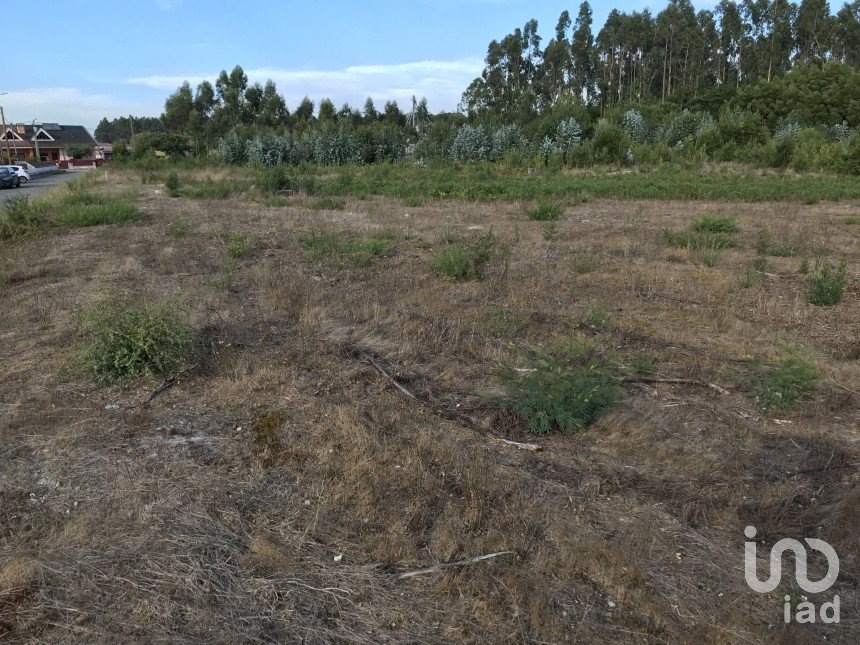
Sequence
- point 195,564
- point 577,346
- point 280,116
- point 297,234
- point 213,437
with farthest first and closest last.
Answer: point 280,116 → point 297,234 → point 577,346 → point 213,437 → point 195,564

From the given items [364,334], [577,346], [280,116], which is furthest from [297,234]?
[280,116]

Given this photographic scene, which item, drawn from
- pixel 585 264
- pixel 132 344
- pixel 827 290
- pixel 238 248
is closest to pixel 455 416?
pixel 132 344

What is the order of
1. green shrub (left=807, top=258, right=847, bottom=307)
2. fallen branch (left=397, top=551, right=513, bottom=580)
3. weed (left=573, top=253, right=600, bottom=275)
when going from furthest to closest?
weed (left=573, top=253, right=600, bottom=275) < green shrub (left=807, top=258, right=847, bottom=307) < fallen branch (left=397, top=551, right=513, bottom=580)

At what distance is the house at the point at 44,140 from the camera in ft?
230

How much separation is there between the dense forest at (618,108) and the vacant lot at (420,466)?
817 inches

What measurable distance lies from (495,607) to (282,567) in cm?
102

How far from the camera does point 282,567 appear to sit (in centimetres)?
303

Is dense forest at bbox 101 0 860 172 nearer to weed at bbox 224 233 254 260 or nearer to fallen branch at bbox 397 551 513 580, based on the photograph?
weed at bbox 224 233 254 260

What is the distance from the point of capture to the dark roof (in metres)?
76.1

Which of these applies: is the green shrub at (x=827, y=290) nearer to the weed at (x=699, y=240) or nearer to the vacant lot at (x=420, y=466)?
the vacant lot at (x=420, y=466)

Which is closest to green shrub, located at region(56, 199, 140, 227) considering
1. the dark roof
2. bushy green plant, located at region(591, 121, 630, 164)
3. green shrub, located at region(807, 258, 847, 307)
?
green shrub, located at region(807, 258, 847, 307)

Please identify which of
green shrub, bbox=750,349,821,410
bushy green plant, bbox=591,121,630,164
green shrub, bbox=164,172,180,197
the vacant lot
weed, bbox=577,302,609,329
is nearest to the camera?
the vacant lot

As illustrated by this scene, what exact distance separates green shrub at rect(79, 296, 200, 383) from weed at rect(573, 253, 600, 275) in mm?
5413

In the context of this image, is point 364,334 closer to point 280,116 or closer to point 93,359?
point 93,359
